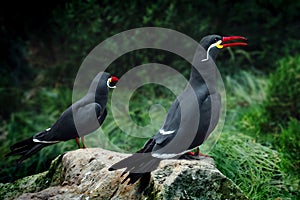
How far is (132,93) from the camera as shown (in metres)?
6.55

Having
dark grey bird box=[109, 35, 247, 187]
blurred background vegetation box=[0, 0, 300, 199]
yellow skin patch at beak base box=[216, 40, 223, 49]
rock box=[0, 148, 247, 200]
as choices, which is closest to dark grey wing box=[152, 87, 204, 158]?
dark grey bird box=[109, 35, 247, 187]

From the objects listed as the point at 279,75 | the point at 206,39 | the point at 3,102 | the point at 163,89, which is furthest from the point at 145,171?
the point at 3,102

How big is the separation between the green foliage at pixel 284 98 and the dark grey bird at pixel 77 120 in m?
2.76

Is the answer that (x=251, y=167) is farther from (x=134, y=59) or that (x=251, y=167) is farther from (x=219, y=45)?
(x=134, y=59)

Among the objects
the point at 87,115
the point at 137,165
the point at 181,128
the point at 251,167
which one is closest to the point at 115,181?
the point at 137,165

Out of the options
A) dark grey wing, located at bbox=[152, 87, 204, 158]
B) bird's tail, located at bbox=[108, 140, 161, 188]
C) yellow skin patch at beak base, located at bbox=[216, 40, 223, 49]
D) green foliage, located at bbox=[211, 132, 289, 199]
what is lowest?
green foliage, located at bbox=[211, 132, 289, 199]

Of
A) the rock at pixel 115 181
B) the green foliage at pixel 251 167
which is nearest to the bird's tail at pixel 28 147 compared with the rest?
the rock at pixel 115 181

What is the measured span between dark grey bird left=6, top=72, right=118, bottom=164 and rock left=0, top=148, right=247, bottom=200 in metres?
0.19

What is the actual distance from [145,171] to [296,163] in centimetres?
230

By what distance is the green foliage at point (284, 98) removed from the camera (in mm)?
5543

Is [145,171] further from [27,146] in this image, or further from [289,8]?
[289,8]

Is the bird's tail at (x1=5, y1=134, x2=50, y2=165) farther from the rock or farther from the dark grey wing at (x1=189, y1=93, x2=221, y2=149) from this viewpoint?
the dark grey wing at (x1=189, y1=93, x2=221, y2=149)

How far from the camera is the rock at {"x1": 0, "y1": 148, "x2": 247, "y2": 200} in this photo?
268 centimetres

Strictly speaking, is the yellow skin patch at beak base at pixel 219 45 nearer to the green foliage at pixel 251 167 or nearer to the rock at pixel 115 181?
the rock at pixel 115 181
